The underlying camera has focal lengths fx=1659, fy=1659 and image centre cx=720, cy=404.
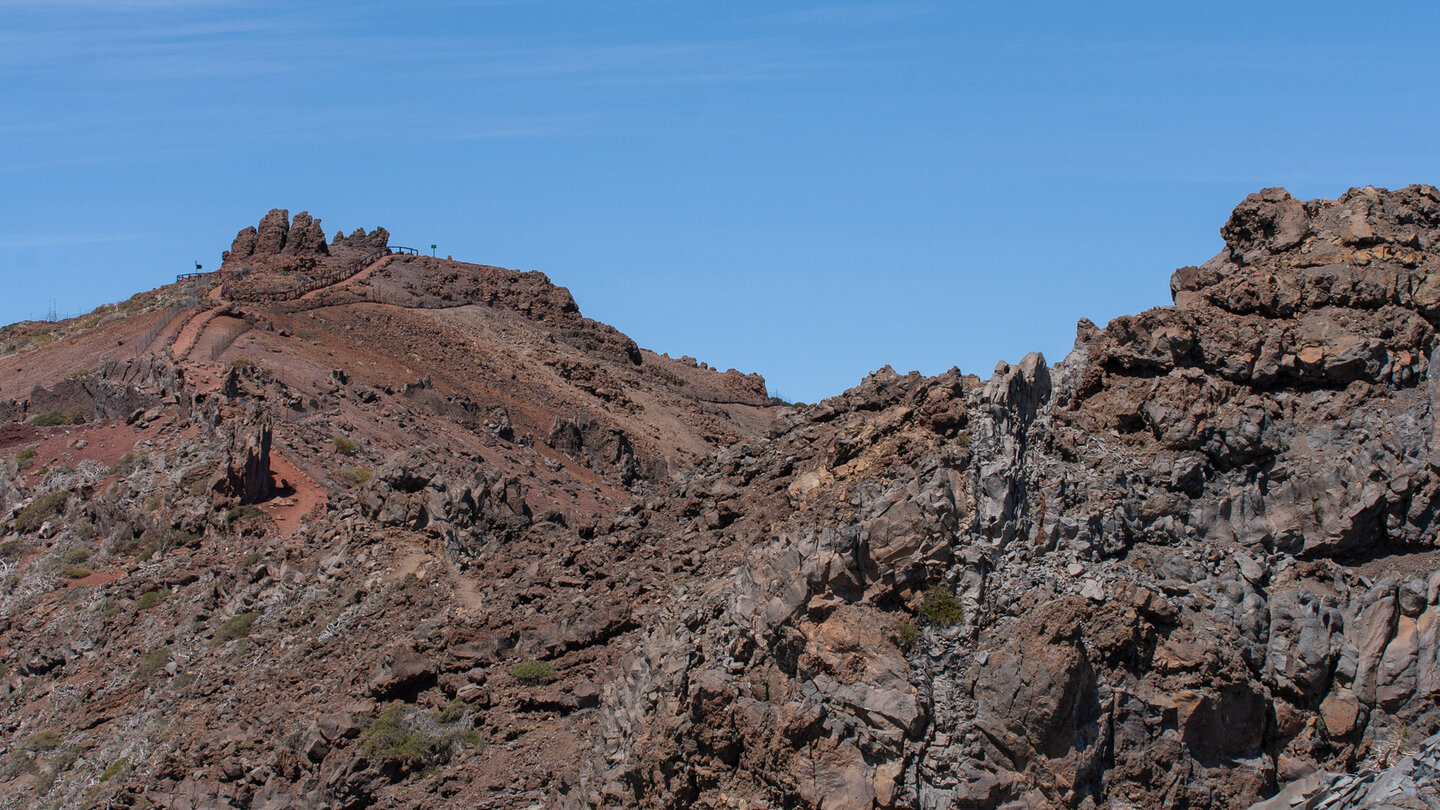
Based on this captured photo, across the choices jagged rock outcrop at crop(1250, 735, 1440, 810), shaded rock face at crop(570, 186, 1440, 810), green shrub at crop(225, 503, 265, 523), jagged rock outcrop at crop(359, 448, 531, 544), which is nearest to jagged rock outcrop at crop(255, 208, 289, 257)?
green shrub at crop(225, 503, 265, 523)

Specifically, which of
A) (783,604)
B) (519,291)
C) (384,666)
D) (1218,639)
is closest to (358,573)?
(384,666)

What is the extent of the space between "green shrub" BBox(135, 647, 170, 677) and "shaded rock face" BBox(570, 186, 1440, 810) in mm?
14074

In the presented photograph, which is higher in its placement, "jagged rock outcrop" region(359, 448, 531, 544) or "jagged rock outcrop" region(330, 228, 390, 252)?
"jagged rock outcrop" region(330, 228, 390, 252)

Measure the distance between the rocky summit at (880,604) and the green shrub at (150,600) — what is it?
0.08 meters

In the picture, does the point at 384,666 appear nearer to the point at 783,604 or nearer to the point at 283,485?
the point at 783,604

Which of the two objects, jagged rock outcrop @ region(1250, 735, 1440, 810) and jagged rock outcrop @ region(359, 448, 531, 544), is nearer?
jagged rock outcrop @ region(1250, 735, 1440, 810)

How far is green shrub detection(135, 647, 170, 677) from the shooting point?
29.5m

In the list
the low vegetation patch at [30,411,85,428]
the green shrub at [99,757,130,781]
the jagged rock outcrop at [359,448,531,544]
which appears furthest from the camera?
the low vegetation patch at [30,411,85,428]

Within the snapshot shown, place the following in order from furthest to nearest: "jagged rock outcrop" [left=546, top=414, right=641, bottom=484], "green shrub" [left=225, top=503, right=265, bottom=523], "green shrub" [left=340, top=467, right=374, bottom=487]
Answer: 1. "jagged rock outcrop" [left=546, top=414, right=641, bottom=484]
2. "green shrub" [left=340, top=467, right=374, bottom=487]
3. "green shrub" [left=225, top=503, right=265, bottom=523]

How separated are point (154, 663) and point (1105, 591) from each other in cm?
2043

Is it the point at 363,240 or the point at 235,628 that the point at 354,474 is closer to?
the point at 235,628

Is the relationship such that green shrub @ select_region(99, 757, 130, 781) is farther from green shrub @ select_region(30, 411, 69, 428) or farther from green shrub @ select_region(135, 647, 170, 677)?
green shrub @ select_region(30, 411, 69, 428)

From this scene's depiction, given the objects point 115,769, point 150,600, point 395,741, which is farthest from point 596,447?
point 395,741

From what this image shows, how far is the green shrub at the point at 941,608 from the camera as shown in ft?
48.0
